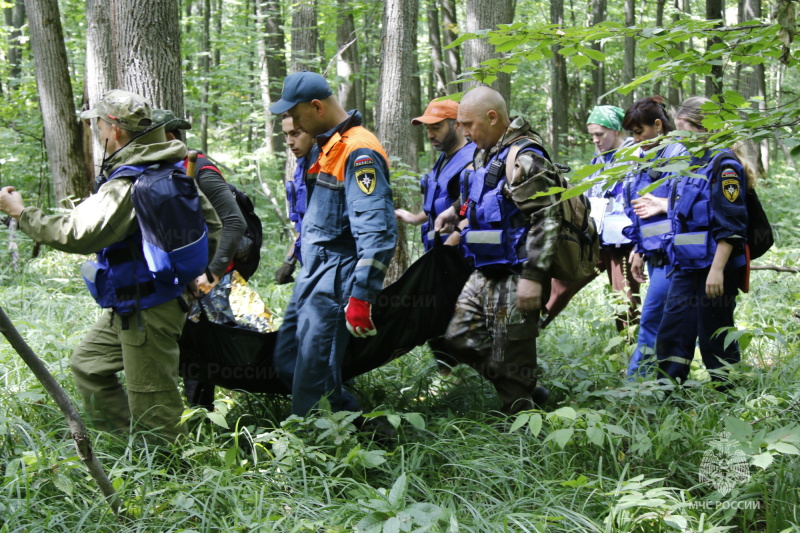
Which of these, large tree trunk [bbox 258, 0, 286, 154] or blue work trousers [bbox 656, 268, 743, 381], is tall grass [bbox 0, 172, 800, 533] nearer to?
blue work trousers [bbox 656, 268, 743, 381]

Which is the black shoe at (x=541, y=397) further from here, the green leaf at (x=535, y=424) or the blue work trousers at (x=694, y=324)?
the green leaf at (x=535, y=424)

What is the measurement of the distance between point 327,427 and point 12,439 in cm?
160

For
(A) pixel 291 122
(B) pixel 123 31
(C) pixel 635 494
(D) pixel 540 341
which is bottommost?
(D) pixel 540 341

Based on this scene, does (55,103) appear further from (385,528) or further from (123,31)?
(385,528)

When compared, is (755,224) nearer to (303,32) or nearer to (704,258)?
(704,258)

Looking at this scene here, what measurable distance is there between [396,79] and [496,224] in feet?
11.2

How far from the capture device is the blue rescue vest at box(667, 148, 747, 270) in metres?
4.39

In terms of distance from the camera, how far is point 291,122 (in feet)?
13.3

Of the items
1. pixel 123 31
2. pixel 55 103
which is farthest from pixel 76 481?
pixel 55 103

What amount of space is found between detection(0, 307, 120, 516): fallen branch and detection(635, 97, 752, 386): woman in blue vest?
138 inches

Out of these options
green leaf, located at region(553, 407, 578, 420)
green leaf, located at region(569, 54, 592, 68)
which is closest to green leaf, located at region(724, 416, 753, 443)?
green leaf, located at region(553, 407, 578, 420)

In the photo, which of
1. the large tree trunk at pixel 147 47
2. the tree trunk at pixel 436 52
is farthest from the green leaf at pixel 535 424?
the tree trunk at pixel 436 52

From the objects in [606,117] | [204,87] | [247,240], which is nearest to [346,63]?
[204,87]

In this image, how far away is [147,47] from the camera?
4.94m
